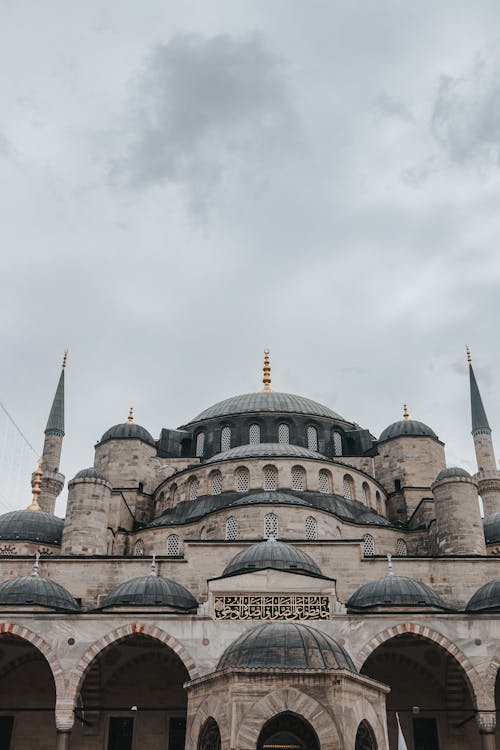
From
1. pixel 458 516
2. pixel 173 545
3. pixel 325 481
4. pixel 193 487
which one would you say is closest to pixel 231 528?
pixel 173 545

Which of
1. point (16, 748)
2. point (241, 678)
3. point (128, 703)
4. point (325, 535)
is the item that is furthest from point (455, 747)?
point (241, 678)

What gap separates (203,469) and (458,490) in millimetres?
7288

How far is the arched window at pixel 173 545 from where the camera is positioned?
2080cm

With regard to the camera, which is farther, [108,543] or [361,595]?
[108,543]

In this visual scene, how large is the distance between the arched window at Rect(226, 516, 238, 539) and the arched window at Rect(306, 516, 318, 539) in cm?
180

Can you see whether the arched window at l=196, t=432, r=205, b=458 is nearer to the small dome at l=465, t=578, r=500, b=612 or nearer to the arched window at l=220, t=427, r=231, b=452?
the arched window at l=220, t=427, r=231, b=452

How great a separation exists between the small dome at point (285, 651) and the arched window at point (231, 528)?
461 inches

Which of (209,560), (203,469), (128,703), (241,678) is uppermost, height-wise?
(203,469)

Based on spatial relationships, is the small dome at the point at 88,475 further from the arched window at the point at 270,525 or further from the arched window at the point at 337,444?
the arched window at the point at 337,444

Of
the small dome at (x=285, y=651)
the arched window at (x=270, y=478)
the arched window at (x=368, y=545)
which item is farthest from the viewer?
the arched window at (x=270, y=478)

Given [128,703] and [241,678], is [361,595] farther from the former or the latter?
[241,678]

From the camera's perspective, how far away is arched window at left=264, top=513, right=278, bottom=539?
64.3 feet

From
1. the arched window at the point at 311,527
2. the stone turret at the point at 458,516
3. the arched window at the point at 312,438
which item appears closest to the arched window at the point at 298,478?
the arched window at the point at 311,527

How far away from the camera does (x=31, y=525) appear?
70.1 feet
